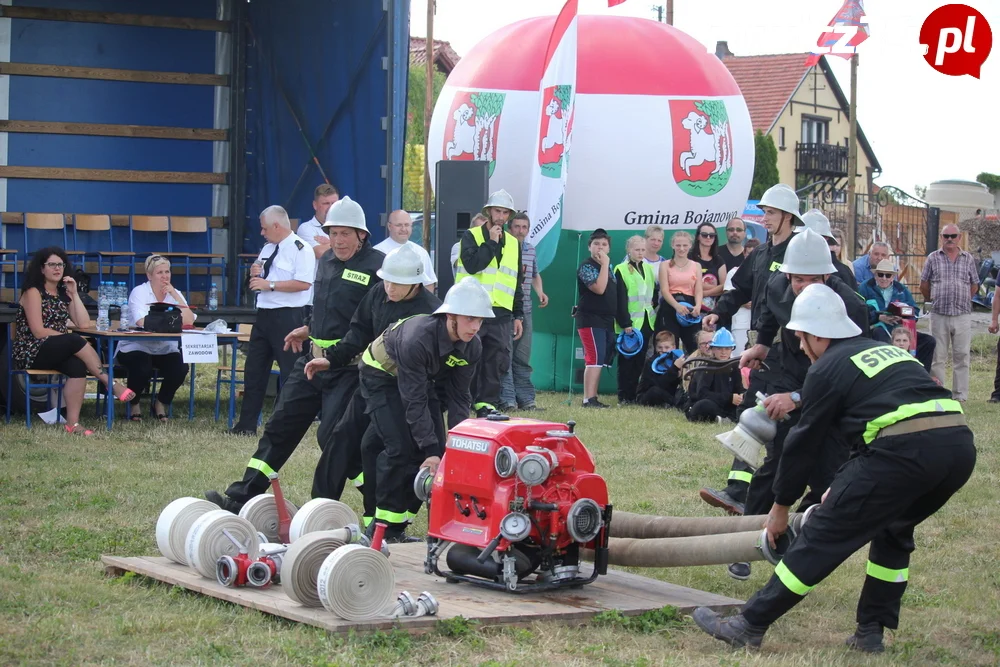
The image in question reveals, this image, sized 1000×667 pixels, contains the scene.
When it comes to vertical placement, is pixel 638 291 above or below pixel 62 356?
above

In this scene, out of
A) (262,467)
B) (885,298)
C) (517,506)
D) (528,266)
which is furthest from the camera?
(885,298)

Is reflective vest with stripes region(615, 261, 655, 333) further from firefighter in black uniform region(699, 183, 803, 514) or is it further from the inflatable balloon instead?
firefighter in black uniform region(699, 183, 803, 514)

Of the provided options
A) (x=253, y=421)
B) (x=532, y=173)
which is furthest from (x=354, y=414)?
(x=532, y=173)

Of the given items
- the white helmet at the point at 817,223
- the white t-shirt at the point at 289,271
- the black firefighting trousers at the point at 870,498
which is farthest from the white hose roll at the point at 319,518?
the white t-shirt at the point at 289,271

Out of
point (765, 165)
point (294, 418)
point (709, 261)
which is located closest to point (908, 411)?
point (294, 418)

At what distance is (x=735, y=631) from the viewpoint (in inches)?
221

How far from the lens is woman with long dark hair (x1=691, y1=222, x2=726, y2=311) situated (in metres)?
14.4

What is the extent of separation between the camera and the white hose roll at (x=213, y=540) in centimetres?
626

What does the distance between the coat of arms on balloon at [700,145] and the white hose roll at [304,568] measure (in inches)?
387

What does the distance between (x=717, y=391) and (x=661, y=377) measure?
1.04 meters

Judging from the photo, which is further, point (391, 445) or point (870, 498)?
point (391, 445)

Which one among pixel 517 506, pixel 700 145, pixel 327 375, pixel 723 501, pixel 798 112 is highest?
pixel 798 112

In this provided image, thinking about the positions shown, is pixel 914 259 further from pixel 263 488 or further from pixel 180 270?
pixel 263 488

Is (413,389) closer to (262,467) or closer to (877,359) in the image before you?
(262,467)
